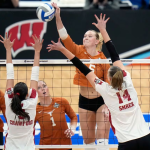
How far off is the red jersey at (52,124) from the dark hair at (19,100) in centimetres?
131

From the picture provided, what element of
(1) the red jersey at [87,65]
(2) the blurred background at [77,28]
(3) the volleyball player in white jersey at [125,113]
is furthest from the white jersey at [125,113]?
(2) the blurred background at [77,28]

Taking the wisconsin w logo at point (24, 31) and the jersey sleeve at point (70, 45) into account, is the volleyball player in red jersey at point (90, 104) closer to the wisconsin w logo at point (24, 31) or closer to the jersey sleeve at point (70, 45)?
the jersey sleeve at point (70, 45)

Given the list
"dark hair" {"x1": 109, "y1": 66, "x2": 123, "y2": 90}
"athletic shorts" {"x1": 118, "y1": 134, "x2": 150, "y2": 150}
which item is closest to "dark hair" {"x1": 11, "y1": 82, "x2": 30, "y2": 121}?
"dark hair" {"x1": 109, "y1": 66, "x2": 123, "y2": 90}

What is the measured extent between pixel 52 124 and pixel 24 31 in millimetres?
4665

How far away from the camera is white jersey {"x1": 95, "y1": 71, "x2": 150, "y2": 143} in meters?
3.67

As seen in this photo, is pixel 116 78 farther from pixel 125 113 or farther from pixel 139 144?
pixel 139 144

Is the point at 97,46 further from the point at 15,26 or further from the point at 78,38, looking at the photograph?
the point at 15,26

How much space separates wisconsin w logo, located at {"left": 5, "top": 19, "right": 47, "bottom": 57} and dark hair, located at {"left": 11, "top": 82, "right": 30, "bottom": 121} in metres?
5.46

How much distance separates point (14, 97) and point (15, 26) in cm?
573

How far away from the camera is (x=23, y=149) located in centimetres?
373

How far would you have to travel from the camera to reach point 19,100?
3.62 m

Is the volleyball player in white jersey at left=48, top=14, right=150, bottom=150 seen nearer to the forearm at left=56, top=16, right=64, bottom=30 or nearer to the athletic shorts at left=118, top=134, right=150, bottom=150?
the athletic shorts at left=118, top=134, right=150, bottom=150

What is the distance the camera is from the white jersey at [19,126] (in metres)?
3.70

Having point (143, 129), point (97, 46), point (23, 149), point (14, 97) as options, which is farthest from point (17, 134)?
point (97, 46)
